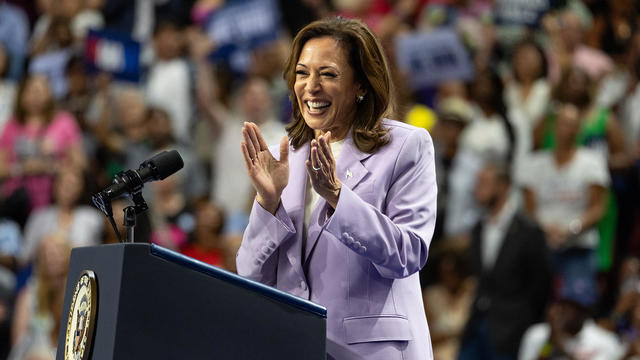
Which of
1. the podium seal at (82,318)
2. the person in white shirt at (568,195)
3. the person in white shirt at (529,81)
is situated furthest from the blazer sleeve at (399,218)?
the person in white shirt at (529,81)

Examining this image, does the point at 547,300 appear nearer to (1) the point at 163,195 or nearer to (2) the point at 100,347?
(1) the point at 163,195

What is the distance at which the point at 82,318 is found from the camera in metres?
2.35

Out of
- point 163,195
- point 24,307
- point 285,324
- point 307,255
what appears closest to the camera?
point 285,324

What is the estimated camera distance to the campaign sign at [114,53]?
302 inches

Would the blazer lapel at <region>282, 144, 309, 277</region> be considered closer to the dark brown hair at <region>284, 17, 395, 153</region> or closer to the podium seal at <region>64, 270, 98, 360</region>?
the dark brown hair at <region>284, 17, 395, 153</region>

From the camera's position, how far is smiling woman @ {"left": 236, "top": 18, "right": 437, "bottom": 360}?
8.16 ft

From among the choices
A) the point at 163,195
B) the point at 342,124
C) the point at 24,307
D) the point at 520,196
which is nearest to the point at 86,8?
the point at 163,195

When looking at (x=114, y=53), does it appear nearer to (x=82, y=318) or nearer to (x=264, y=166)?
(x=264, y=166)

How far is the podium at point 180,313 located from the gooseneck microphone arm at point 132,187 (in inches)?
3.8

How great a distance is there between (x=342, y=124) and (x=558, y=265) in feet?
12.9

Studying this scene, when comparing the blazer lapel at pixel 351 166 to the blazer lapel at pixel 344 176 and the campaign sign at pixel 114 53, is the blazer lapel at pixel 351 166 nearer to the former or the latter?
the blazer lapel at pixel 344 176

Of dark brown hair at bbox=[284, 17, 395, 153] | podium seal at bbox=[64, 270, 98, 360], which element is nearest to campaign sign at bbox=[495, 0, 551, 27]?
dark brown hair at bbox=[284, 17, 395, 153]

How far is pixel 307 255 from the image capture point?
8.71 feet

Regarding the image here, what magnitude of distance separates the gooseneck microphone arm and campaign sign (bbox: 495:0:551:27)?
5639 mm
